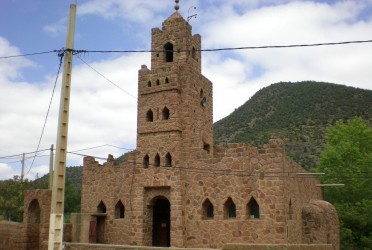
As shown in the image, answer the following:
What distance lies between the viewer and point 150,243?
67.7 ft

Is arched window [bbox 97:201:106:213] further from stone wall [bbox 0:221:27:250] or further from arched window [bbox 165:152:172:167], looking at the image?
arched window [bbox 165:152:172:167]

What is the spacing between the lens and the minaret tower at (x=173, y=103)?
2028 cm

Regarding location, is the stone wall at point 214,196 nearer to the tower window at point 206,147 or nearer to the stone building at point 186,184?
the stone building at point 186,184

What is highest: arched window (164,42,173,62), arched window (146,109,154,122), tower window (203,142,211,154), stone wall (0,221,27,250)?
arched window (164,42,173,62)

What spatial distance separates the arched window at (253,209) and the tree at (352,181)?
13471 mm

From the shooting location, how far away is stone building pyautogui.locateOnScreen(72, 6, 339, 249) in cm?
1794

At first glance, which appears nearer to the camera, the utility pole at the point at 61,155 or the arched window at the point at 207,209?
the utility pole at the point at 61,155

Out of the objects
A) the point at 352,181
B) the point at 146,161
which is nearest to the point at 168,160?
the point at 146,161

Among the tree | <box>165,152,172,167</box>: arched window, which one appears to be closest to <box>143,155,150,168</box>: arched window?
<box>165,152,172,167</box>: arched window

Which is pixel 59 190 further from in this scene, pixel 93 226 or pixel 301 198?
pixel 301 198

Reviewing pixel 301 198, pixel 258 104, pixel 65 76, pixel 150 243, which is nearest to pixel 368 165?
pixel 301 198

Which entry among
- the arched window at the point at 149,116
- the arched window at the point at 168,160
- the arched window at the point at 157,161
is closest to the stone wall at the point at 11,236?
the arched window at the point at 157,161

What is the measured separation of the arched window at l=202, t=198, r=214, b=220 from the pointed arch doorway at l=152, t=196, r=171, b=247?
9.10ft

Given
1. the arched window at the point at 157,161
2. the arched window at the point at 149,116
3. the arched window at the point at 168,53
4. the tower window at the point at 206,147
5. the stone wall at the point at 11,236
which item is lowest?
the stone wall at the point at 11,236
